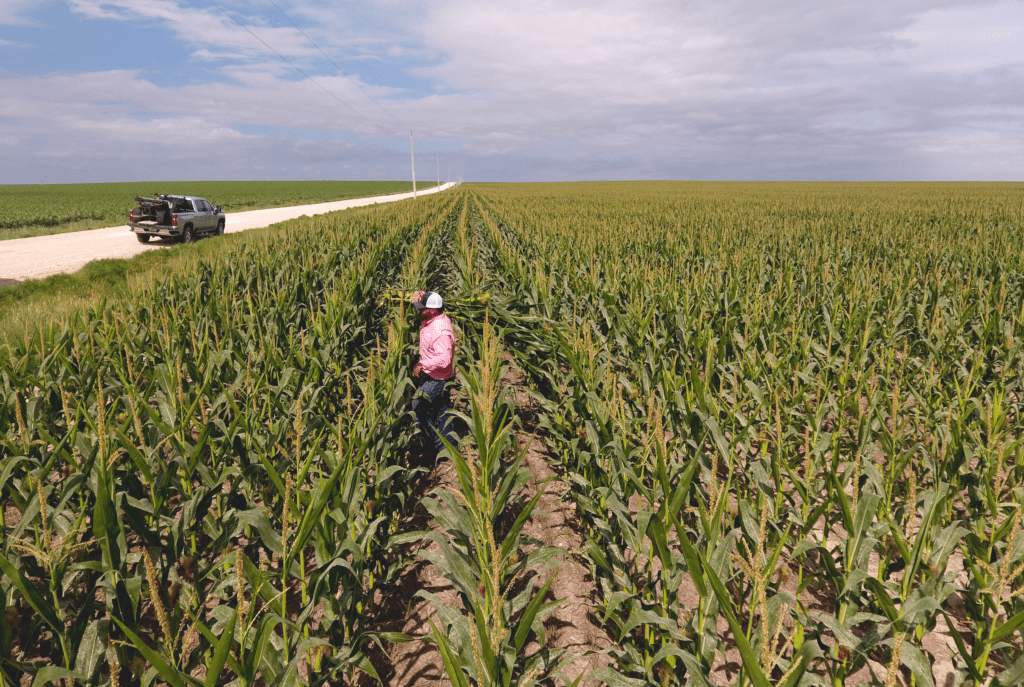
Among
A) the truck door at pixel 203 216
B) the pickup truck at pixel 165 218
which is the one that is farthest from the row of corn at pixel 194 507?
the truck door at pixel 203 216

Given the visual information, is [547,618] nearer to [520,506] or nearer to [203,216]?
[520,506]

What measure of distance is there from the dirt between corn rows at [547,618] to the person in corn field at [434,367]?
1371mm

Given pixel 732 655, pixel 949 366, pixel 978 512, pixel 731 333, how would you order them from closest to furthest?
pixel 732 655 → pixel 978 512 → pixel 949 366 → pixel 731 333

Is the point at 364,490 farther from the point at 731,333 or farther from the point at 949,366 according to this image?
the point at 949,366

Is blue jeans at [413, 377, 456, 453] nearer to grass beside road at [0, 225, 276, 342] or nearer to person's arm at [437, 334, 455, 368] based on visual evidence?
person's arm at [437, 334, 455, 368]

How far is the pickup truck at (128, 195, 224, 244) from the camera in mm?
18516

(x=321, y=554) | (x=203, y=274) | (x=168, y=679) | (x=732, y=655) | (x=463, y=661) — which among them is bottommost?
(x=732, y=655)

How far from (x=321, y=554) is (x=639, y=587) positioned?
6.66ft

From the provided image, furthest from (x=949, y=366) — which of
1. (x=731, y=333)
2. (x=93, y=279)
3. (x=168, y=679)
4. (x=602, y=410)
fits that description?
(x=93, y=279)

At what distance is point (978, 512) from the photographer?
10.4 ft

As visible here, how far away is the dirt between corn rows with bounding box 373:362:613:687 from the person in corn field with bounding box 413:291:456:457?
137cm

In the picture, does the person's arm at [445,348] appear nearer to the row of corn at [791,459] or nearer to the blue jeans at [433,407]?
the blue jeans at [433,407]

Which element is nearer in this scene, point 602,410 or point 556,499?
point 602,410

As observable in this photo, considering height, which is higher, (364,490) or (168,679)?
(168,679)
